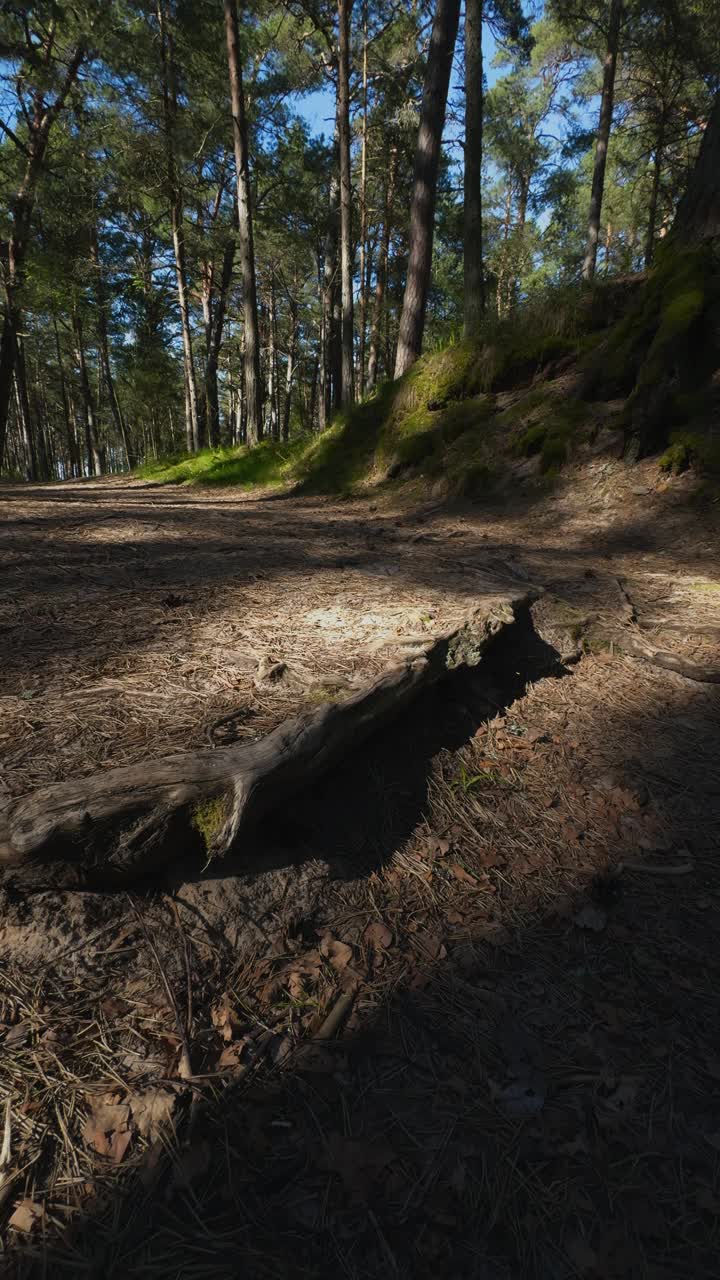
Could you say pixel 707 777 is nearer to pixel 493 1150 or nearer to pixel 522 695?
pixel 522 695

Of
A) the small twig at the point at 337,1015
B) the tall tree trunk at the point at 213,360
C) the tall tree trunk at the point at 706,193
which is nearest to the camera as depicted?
the small twig at the point at 337,1015

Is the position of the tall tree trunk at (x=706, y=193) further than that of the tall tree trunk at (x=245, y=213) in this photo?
No

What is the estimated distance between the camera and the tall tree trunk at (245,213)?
35.1 feet

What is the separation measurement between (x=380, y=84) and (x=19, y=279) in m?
11.3

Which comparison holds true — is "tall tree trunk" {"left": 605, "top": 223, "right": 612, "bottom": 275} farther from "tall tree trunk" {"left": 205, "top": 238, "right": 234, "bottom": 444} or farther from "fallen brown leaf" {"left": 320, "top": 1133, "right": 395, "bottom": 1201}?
"fallen brown leaf" {"left": 320, "top": 1133, "right": 395, "bottom": 1201}

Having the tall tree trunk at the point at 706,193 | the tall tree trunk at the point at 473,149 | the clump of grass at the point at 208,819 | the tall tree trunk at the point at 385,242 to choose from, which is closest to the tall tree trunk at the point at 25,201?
the tall tree trunk at the point at 473,149

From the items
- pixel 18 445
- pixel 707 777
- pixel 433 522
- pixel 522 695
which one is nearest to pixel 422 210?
pixel 433 522

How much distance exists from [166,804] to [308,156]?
2353cm

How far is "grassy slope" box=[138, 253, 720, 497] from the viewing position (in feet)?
18.5

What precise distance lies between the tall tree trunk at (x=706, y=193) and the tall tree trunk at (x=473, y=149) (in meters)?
3.28

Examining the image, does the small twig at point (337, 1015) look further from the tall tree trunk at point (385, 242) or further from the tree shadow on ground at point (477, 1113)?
the tall tree trunk at point (385, 242)

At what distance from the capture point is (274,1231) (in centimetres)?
107

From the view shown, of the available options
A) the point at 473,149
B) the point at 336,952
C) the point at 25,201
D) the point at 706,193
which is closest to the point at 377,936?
the point at 336,952

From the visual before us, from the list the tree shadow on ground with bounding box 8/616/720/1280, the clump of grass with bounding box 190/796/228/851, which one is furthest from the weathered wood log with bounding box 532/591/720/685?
the clump of grass with bounding box 190/796/228/851
